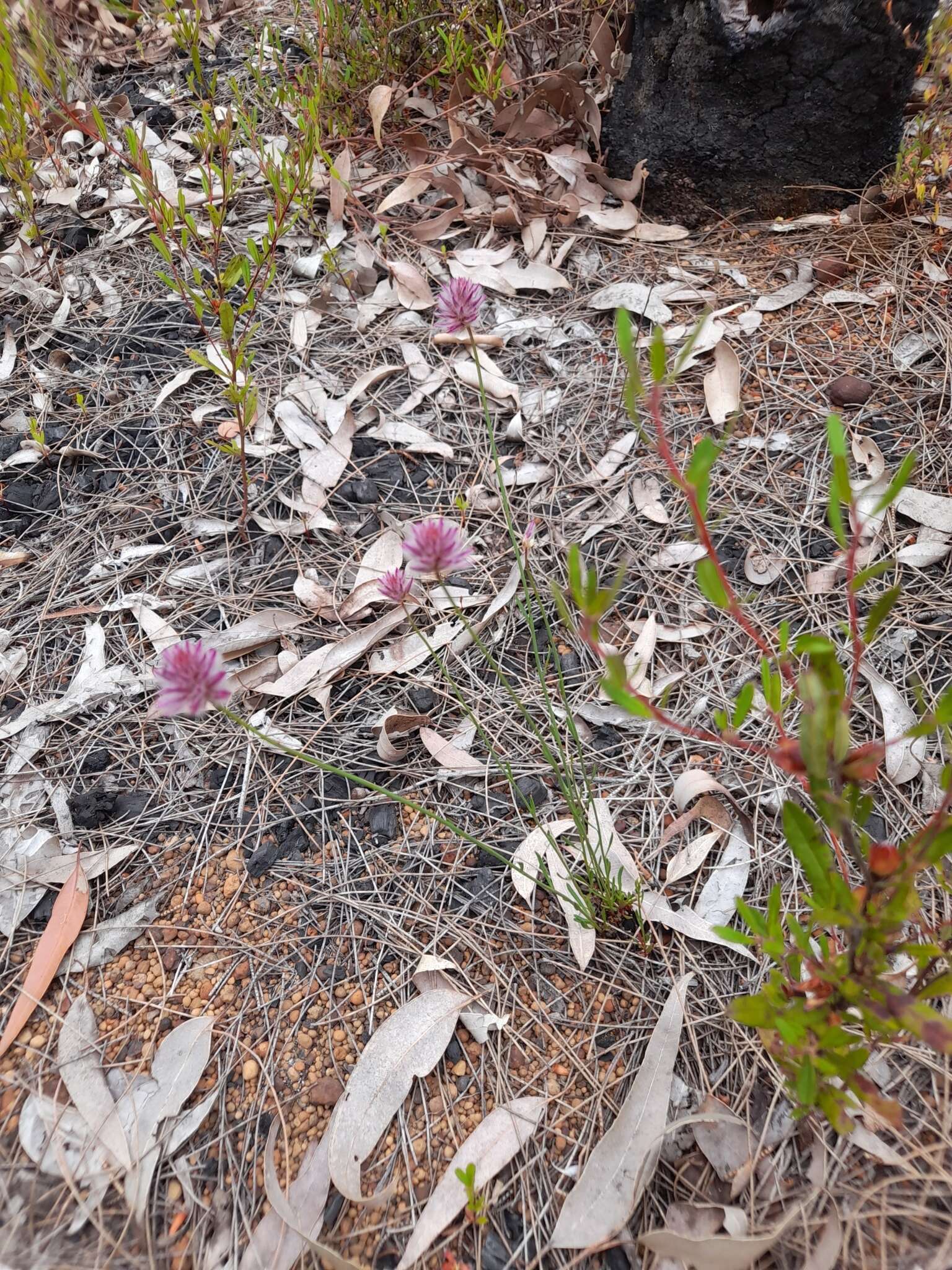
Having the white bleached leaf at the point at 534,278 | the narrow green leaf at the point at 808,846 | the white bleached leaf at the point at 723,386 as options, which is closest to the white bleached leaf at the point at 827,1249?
the narrow green leaf at the point at 808,846

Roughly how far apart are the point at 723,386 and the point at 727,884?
1.09 m

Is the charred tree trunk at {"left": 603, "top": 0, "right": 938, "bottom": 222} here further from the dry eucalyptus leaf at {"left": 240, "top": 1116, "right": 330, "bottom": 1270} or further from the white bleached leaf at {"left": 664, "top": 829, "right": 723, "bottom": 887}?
the dry eucalyptus leaf at {"left": 240, "top": 1116, "right": 330, "bottom": 1270}

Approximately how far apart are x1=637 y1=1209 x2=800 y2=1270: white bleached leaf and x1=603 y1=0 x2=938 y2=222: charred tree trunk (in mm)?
2167

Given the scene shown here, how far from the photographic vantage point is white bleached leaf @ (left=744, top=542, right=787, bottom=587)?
1.48m

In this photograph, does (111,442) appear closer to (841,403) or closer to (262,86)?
(262,86)

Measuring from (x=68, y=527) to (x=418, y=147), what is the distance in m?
1.50

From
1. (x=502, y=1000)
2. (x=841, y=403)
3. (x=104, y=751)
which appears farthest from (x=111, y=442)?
(x=841, y=403)

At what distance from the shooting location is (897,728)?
1.28 metres

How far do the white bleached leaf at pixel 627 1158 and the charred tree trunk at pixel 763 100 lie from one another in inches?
77.8

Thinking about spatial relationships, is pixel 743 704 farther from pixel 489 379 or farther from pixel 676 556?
pixel 489 379

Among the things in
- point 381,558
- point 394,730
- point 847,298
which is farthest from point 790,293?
point 394,730

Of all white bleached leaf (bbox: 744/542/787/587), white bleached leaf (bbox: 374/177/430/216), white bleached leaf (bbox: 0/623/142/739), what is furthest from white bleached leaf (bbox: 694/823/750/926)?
white bleached leaf (bbox: 374/177/430/216)

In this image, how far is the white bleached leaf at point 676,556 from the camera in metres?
1.53

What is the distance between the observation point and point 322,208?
7.43ft
